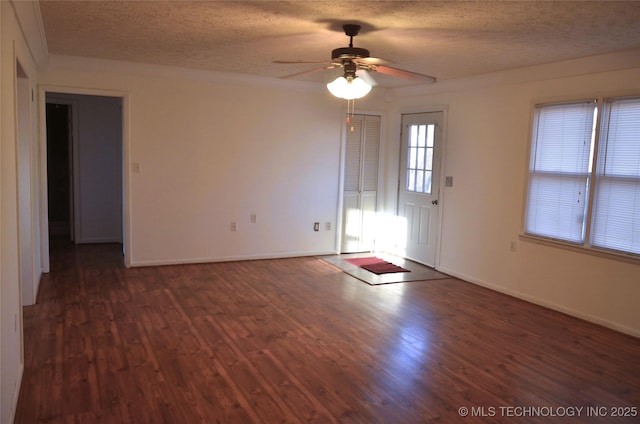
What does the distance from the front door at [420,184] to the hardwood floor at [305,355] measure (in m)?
1.22

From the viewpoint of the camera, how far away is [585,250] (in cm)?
469

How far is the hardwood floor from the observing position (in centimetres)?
294

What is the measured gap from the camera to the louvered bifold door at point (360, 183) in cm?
729

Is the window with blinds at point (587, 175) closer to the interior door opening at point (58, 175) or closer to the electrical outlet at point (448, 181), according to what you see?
the electrical outlet at point (448, 181)

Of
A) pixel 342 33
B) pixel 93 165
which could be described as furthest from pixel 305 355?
pixel 93 165

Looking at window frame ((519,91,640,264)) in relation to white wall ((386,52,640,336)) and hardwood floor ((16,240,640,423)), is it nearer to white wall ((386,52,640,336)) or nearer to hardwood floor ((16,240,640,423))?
white wall ((386,52,640,336))

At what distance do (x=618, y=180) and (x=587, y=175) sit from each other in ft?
0.93

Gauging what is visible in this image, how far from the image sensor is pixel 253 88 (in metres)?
6.53

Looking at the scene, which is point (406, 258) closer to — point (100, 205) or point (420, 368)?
point (420, 368)

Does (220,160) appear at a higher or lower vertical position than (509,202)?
higher

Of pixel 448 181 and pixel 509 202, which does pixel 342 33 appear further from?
pixel 448 181

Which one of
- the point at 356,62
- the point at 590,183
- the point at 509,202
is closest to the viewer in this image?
the point at 356,62

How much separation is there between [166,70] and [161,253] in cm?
224

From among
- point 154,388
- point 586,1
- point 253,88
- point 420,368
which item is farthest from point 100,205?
point 586,1
